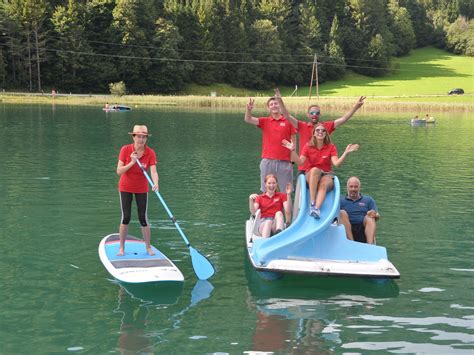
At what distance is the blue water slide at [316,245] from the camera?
9.50 metres

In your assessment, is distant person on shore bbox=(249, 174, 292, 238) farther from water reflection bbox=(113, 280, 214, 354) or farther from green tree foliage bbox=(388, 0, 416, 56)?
green tree foliage bbox=(388, 0, 416, 56)

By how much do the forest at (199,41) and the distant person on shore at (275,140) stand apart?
7336cm

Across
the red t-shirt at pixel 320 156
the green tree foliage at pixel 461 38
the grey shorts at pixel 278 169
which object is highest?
the green tree foliage at pixel 461 38

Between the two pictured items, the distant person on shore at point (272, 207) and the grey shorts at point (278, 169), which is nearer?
the distant person on shore at point (272, 207)

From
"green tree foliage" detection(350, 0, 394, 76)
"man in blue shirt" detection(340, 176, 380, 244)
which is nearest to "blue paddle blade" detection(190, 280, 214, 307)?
"man in blue shirt" detection(340, 176, 380, 244)

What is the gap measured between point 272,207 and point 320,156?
4.13ft

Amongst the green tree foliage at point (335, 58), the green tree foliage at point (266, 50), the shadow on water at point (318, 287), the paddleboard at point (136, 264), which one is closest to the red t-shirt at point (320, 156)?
the shadow on water at point (318, 287)

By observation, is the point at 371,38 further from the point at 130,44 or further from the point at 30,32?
Answer: the point at 30,32

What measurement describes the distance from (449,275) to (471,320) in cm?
220

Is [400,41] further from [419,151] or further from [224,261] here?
[224,261]

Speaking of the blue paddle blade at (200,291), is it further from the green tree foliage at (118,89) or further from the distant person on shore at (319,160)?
the green tree foliage at (118,89)

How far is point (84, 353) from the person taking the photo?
22.9ft

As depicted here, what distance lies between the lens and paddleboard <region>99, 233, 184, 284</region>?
895 centimetres

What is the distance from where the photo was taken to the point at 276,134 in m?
11.1
